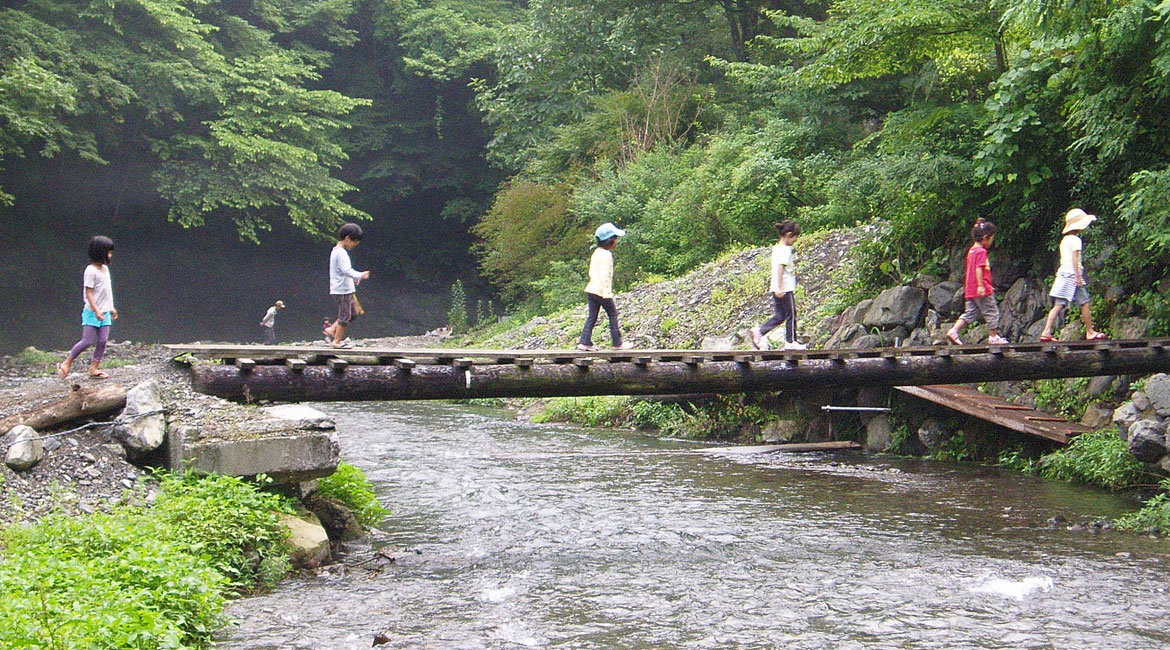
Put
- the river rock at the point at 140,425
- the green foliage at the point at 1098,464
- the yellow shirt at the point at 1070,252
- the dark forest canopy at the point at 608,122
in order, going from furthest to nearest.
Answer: the dark forest canopy at the point at 608,122, the yellow shirt at the point at 1070,252, the green foliage at the point at 1098,464, the river rock at the point at 140,425

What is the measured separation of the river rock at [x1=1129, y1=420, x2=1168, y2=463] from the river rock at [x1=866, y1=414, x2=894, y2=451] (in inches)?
166

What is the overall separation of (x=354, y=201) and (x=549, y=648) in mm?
40216

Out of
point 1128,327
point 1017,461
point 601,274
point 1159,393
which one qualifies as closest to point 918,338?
point 1017,461

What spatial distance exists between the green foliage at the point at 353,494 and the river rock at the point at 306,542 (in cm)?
94

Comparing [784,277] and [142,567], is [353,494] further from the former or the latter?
[784,277]

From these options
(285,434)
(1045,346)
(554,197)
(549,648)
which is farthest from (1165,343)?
(554,197)

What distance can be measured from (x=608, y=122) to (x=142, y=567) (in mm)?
27760

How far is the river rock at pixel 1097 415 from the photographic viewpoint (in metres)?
11.8

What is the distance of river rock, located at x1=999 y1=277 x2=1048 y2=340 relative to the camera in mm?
13383

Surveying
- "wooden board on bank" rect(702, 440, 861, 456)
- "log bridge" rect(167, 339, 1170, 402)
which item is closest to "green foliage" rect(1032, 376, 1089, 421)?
"log bridge" rect(167, 339, 1170, 402)

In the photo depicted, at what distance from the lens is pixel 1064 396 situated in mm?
12648

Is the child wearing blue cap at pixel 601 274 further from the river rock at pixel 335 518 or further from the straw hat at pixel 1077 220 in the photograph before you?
the straw hat at pixel 1077 220

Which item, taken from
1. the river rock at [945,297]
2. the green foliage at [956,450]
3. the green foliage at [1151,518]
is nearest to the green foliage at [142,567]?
the green foliage at [1151,518]

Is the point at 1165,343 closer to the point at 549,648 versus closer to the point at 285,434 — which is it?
the point at 549,648
